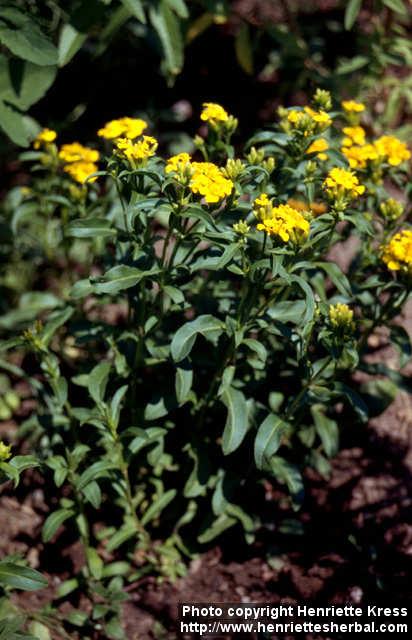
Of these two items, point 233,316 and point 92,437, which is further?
point 92,437

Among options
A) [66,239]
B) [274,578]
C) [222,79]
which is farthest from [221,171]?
[222,79]

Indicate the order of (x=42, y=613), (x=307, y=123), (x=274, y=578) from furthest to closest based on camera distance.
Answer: (x=274, y=578)
(x=42, y=613)
(x=307, y=123)

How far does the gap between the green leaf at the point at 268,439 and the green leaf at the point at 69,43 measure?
2268 mm

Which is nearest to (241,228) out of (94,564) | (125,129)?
(125,129)

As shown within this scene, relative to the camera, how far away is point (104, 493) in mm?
3225

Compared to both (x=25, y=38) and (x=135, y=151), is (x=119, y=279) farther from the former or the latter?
(x=25, y=38)

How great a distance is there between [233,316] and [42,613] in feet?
5.16

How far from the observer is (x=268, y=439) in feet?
8.26

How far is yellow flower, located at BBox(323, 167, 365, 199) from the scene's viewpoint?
2400 millimetres

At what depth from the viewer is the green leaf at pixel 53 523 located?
2.68 meters

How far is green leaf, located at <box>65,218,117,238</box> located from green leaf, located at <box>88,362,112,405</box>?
582mm

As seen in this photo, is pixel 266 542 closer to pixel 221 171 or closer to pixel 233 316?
pixel 233 316

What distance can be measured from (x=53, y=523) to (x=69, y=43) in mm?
2519

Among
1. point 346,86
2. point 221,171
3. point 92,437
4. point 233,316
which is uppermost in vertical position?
point 221,171
